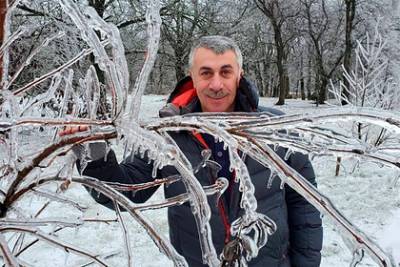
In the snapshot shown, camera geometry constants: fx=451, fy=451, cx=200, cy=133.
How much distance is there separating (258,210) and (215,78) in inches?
23.8

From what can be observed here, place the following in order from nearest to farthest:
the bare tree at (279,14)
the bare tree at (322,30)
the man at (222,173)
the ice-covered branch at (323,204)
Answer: the ice-covered branch at (323,204) → the man at (222,173) → the bare tree at (322,30) → the bare tree at (279,14)

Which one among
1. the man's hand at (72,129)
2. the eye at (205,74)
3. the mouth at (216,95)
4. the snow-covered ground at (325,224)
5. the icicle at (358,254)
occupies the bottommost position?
the snow-covered ground at (325,224)

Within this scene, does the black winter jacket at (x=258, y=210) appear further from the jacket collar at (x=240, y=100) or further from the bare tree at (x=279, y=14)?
the bare tree at (x=279, y=14)

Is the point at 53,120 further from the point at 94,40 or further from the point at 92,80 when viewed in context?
the point at 92,80

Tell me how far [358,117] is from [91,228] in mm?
6141

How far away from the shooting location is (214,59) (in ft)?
6.33

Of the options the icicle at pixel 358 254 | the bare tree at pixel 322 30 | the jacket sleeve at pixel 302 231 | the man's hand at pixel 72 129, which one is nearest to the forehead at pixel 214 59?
the jacket sleeve at pixel 302 231

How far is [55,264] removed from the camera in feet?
16.9

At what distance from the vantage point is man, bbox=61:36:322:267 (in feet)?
6.16

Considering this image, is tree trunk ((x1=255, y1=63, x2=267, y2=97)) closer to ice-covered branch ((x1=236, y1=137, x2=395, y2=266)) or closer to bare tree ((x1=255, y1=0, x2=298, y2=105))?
bare tree ((x1=255, y1=0, x2=298, y2=105))

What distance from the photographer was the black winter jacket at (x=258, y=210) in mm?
1893

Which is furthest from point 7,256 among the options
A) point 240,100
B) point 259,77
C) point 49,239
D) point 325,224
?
point 259,77

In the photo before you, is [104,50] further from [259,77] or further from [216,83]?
[259,77]

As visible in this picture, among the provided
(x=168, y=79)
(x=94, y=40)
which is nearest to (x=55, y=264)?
(x=94, y=40)
